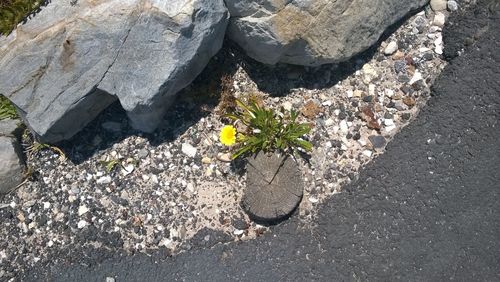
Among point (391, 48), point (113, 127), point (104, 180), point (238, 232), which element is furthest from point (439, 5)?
point (104, 180)

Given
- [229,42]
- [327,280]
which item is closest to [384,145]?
[327,280]

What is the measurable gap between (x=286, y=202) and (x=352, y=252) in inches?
24.3

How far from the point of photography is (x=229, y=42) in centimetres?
409

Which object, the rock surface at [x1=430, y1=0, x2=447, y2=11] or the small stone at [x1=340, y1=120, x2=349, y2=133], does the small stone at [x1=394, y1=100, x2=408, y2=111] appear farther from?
the rock surface at [x1=430, y1=0, x2=447, y2=11]

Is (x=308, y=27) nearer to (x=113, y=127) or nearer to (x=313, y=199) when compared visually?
(x=313, y=199)

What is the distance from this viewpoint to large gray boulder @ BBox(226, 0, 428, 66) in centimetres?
362

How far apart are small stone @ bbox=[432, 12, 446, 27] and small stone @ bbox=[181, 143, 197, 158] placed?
222cm

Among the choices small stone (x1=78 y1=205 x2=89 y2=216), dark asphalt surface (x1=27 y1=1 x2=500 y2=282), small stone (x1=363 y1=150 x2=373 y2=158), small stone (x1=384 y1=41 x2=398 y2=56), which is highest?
small stone (x1=384 y1=41 x2=398 y2=56)

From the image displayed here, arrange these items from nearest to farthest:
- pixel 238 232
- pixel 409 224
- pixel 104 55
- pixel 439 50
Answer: pixel 104 55 < pixel 409 224 < pixel 238 232 < pixel 439 50

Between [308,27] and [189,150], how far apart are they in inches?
52.4

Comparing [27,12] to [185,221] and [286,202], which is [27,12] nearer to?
[185,221]

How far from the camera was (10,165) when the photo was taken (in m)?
4.01

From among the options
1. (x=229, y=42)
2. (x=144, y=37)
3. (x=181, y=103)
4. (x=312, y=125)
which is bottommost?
(x=312, y=125)

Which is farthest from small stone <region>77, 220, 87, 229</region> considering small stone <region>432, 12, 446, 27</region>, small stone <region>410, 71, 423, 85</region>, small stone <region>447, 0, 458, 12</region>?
small stone <region>447, 0, 458, 12</region>
